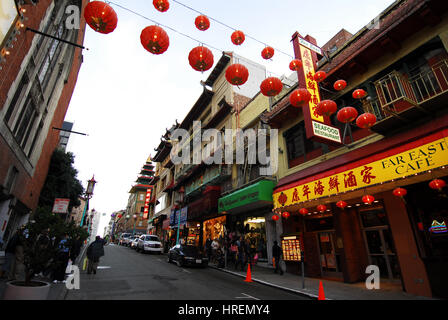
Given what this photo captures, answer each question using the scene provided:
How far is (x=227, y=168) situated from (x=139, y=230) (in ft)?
180

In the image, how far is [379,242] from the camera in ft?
36.0

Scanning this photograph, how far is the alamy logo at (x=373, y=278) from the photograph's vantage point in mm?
9577

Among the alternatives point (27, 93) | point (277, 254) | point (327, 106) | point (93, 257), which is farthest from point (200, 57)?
point (277, 254)

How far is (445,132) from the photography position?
6910mm

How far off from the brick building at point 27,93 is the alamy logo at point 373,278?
15.4 meters

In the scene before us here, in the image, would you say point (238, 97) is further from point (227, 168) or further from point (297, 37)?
point (297, 37)

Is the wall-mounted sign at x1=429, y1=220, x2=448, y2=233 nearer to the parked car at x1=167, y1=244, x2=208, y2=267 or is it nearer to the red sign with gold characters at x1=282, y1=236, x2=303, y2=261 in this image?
the red sign with gold characters at x1=282, y1=236, x2=303, y2=261

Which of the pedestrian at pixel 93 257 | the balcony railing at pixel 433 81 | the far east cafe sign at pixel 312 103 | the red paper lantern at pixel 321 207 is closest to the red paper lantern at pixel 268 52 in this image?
the far east cafe sign at pixel 312 103

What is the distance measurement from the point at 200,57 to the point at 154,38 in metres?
1.39

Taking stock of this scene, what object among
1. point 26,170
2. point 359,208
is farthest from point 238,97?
point 26,170

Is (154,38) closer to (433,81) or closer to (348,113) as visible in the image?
(348,113)

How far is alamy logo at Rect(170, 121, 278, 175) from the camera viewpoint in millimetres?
17047

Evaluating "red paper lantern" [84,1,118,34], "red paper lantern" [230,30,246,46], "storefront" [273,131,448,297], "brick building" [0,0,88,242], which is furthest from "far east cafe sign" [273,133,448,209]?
"brick building" [0,0,88,242]
